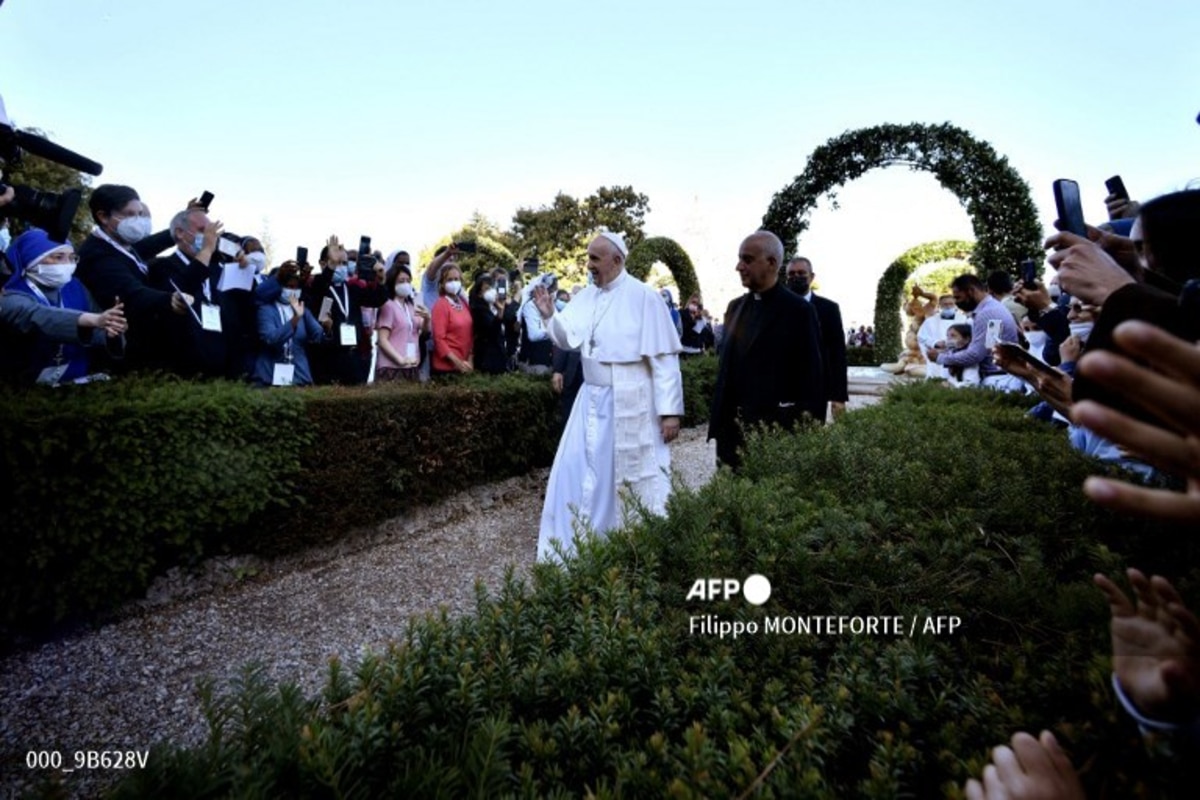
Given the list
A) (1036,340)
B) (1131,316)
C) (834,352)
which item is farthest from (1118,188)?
(1036,340)

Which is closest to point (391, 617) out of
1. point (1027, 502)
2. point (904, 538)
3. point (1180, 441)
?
point (904, 538)

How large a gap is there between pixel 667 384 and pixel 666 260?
17.0 metres

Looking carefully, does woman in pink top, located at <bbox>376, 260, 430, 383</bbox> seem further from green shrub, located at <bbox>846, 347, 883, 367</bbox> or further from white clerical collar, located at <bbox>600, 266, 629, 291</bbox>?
green shrub, located at <bbox>846, 347, 883, 367</bbox>

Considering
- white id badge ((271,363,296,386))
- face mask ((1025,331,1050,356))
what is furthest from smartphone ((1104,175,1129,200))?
white id badge ((271,363,296,386))

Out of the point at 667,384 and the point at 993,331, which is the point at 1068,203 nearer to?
the point at 667,384

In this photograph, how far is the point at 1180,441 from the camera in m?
0.85

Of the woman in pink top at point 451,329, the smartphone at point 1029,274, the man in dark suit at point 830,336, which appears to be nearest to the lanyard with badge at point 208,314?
the woman in pink top at point 451,329

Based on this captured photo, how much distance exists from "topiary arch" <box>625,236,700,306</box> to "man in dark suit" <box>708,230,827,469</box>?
15.0 meters

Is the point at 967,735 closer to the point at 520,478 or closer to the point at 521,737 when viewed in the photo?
the point at 521,737

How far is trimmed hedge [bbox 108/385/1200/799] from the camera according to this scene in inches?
43.8

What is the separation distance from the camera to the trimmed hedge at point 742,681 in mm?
1112

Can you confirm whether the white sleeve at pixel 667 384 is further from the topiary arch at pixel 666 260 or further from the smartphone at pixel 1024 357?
the topiary arch at pixel 666 260

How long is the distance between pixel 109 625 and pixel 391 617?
1.75 meters

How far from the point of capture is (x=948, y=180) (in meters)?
14.2
